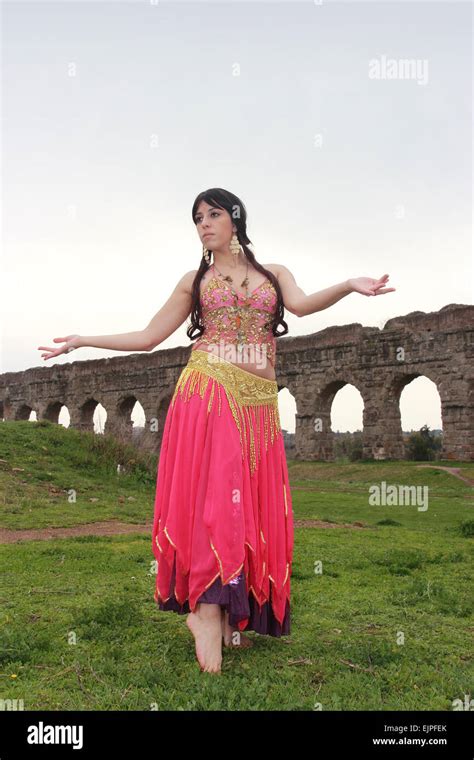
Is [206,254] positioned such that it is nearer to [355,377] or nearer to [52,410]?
[355,377]

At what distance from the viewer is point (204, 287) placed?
11.0 ft

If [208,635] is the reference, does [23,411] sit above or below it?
above

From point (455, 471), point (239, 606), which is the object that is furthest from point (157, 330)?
point (455, 471)

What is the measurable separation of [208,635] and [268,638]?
677 mm

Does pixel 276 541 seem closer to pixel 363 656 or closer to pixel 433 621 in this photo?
pixel 363 656

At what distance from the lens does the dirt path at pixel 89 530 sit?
270 inches

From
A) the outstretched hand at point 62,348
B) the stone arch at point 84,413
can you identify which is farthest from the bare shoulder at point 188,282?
the stone arch at point 84,413

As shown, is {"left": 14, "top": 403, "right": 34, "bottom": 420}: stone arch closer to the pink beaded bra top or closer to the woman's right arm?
the woman's right arm

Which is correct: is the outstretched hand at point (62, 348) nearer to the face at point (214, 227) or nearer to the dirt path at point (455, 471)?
the face at point (214, 227)

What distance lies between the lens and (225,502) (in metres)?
2.91

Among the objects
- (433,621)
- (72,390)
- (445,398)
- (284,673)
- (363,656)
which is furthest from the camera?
(72,390)

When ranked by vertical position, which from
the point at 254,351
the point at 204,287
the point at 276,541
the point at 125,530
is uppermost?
the point at 204,287

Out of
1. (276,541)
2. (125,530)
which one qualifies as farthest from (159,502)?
(125,530)
